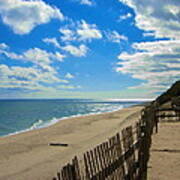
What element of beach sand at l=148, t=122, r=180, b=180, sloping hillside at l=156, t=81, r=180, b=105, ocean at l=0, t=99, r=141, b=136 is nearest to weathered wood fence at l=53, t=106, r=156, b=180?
beach sand at l=148, t=122, r=180, b=180

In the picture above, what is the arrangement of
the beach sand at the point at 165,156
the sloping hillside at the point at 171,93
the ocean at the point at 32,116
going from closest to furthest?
1. the beach sand at the point at 165,156
2. the sloping hillside at the point at 171,93
3. the ocean at the point at 32,116

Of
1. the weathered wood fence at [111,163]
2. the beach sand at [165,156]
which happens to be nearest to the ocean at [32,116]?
the beach sand at [165,156]

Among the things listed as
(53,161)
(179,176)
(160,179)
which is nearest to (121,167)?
(160,179)

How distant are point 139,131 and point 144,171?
1.16 m

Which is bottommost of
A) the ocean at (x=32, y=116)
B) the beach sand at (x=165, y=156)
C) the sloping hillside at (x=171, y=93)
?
the ocean at (x=32, y=116)

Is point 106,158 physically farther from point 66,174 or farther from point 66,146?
point 66,146

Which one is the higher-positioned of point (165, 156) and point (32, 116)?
point (165, 156)

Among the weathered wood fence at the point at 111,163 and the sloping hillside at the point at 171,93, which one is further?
the sloping hillside at the point at 171,93

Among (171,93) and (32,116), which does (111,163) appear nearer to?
(171,93)

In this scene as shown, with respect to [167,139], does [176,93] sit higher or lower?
higher

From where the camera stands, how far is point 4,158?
1230 centimetres

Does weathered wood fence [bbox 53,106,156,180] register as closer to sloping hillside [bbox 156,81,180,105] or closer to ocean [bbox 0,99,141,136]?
sloping hillside [bbox 156,81,180,105]

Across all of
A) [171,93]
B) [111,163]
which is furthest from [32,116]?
[111,163]

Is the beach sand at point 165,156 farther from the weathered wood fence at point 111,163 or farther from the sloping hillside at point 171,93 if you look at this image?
the sloping hillside at point 171,93
